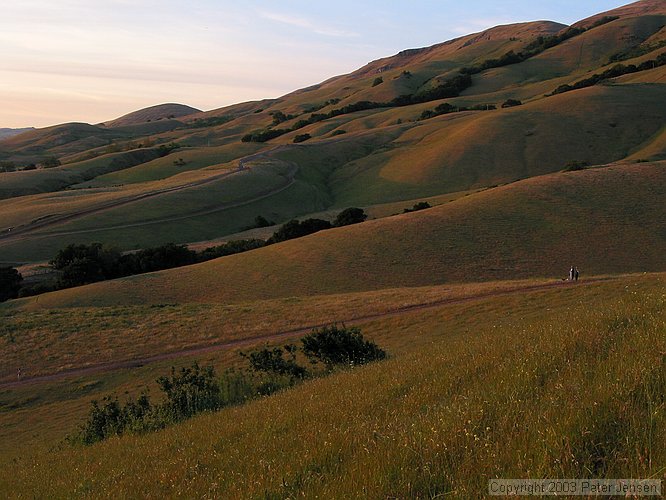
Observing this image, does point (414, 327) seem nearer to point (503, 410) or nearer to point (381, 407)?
point (381, 407)

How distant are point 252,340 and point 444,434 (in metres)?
25.0

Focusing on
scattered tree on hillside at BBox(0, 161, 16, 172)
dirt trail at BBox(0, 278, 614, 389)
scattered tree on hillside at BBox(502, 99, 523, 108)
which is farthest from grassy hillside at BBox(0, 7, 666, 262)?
dirt trail at BBox(0, 278, 614, 389)

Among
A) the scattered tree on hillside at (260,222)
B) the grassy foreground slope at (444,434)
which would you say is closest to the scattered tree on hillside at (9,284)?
the scattered tree on hillside at (260,222)

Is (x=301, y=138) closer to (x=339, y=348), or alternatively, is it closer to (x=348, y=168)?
(x=348, y=168)

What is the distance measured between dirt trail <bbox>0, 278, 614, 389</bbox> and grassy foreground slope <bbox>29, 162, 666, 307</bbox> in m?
10.5

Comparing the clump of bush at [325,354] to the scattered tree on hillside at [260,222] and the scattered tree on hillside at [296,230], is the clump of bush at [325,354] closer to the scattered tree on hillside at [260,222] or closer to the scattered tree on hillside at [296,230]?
the scattered tree on hillside at [296,230]

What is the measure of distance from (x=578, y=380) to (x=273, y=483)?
11.5ft

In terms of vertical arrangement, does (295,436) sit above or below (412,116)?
below

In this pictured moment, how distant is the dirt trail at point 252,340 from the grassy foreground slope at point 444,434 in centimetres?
1770

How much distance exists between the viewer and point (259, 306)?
3638cm

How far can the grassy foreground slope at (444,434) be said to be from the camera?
4.80 meters

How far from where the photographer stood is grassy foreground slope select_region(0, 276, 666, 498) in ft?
15.8

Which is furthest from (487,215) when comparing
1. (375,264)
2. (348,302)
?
(348,302)

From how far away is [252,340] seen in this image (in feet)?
98.3
